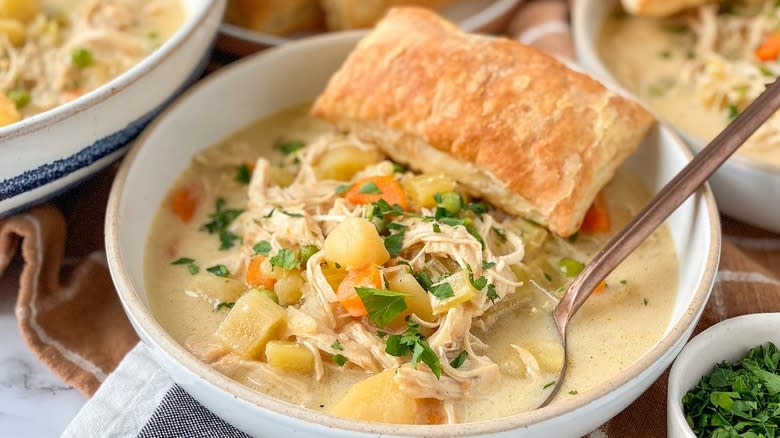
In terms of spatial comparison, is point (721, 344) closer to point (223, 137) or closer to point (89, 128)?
point (223, 137)

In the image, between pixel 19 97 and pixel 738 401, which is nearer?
pixel 738 401

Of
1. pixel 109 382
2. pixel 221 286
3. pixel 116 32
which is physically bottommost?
pixel 109 382

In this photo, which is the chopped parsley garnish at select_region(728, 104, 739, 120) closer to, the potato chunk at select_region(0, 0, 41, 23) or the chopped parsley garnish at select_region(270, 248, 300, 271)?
the chopped parsley garnish at select_region(270, 248, 300, 271)

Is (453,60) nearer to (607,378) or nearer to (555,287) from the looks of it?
(555,287)

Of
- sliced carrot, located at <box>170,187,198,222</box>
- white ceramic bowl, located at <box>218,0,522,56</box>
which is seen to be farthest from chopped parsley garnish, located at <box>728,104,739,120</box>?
sliced carrot, located at <box>170,187,198,222</box>

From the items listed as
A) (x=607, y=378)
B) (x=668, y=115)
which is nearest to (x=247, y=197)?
(x=607, y=378)

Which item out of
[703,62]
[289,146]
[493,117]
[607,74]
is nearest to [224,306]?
[289,146]

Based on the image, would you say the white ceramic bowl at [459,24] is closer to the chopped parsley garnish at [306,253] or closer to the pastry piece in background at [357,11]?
the pastry piece in background at [357,11]
